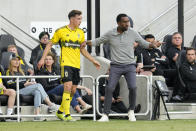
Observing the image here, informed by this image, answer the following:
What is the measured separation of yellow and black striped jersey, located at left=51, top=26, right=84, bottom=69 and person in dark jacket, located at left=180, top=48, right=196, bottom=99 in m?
3.86

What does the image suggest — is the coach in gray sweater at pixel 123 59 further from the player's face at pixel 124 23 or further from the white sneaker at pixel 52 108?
the white sneaker at pixel 52 108

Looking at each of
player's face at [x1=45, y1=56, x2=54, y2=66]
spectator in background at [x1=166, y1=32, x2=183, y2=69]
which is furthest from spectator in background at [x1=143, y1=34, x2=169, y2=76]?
player's face at [x1=45, y1=56, x2=54, y2=66]

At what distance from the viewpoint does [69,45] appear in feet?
53.4

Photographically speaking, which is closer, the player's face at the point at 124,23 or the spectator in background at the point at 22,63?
the player's face at the point at 124,23

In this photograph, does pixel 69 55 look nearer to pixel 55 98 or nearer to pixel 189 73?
pixel 55 98

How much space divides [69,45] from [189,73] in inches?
163

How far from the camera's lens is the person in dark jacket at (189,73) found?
63.6 feet

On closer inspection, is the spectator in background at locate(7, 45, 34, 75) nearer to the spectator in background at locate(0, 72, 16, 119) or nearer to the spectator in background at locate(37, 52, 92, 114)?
the spectator in background at locate(37, 52, 92, 114)

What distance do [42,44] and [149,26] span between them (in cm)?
741

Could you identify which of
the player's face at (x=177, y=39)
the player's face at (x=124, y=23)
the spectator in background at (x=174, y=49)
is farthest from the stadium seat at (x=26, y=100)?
the player's face at (x=177, y=39)

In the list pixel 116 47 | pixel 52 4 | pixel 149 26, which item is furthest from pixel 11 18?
pixel 116 47

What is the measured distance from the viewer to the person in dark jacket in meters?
19.4

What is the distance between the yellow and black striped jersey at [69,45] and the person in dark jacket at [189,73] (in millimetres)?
3864

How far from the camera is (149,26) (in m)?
26.9
